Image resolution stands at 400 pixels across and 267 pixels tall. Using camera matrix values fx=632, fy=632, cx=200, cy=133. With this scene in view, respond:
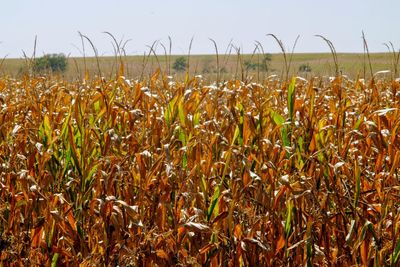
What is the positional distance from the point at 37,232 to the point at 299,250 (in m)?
1.14

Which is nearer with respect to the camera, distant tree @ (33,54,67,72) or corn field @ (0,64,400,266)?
corn field @ (0,64,400,266)

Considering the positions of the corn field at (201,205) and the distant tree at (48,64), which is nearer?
the corn field at (201,205)

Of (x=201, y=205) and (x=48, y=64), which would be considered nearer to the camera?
(x=201, y=205)

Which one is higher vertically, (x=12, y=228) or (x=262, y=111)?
(x=262, y=111)

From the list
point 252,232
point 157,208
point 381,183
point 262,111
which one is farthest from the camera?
point 262,111

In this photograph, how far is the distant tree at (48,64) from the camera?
22.2 feet

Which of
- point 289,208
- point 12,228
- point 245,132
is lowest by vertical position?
point 12,228

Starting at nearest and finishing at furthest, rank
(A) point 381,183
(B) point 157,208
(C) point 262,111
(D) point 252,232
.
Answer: (D) point 252,232 → (B) point 157,208 → (A) point 381,183 → (C) point 262,111

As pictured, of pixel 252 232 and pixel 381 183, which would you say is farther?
pixel 381 183

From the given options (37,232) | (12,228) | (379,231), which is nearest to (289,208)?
(379,231)

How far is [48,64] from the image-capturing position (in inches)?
538

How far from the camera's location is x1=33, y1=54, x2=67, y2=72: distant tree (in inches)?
266

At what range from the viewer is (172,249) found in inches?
103

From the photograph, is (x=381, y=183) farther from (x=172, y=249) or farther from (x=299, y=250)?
(x=172, y=249)
